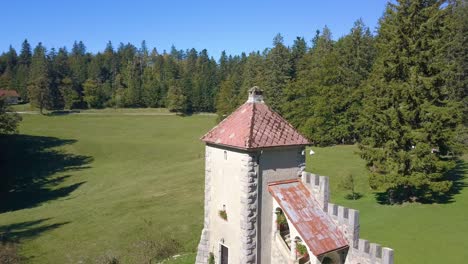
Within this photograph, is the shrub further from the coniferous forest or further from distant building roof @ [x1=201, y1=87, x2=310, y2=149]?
the coniferous forest

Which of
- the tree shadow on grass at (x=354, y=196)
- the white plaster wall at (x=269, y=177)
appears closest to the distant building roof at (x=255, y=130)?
the white plaster wall at (x=269, y=177)

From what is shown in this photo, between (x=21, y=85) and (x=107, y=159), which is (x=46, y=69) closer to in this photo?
(x=21, y=85)

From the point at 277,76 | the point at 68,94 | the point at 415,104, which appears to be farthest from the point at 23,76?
the point at 415,104

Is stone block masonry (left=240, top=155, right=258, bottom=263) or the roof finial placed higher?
the roof finial

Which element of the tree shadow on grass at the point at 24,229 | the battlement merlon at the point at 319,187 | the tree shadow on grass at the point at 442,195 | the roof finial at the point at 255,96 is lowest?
the tree shadow on grass at the point at 24,229

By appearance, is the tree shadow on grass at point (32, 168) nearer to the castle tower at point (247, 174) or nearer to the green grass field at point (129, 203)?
the green grass field at point (129, 203)

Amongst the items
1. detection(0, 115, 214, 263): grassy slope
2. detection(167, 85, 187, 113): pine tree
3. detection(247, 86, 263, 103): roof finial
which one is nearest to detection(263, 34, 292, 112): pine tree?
detection(0, 115, 214, 263): grassy slope
